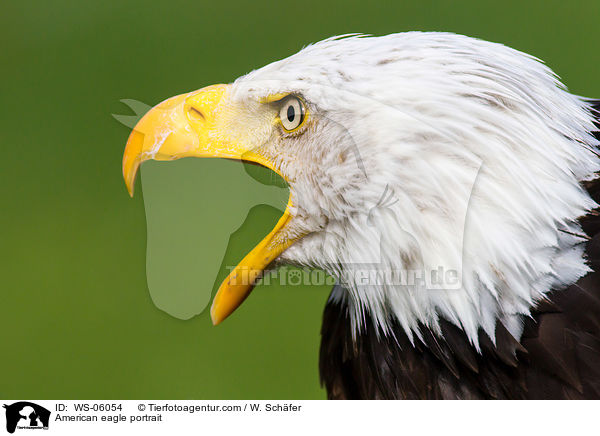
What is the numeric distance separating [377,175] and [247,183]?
254mm

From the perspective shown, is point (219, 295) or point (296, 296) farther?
point (296, 296)

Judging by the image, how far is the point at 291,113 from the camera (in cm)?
75

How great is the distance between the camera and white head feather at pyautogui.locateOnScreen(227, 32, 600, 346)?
0.68 metres

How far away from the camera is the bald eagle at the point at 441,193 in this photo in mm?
682

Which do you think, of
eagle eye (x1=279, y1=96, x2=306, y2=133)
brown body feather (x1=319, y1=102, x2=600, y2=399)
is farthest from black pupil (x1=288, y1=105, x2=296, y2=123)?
brown body feather (x1=319, y1=102, x2=600, y2=399)

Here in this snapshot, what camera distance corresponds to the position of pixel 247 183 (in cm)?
88

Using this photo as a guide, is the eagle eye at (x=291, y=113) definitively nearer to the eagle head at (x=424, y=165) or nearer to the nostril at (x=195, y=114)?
the eagle head at (x=424, y=165)

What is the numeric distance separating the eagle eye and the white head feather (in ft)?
0.05

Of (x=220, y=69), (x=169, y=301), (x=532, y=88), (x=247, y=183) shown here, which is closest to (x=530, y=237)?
(x=532, y=88)

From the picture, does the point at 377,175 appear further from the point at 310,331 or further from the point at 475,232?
the point at 310,331

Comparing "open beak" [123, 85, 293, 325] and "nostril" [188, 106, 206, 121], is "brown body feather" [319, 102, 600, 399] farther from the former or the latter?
"nostril" [188, 106, 206, 121]

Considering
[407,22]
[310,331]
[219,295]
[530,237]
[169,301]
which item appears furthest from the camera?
[310,331]

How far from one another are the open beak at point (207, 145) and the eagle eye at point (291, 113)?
6 cm
